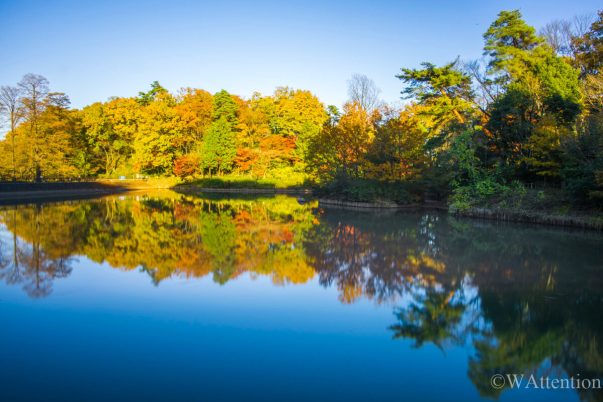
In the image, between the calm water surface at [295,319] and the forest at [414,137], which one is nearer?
the calm water surface at [295,319]

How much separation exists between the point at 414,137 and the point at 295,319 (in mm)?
16354

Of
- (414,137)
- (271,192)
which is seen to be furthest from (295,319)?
(271,192)

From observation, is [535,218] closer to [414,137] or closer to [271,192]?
[414,137]

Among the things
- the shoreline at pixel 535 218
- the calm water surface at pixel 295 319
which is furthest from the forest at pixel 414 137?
the calm water surface at pixel 295 319

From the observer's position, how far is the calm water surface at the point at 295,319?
361 centimetres

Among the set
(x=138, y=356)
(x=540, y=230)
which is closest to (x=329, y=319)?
(x=138, y=356)

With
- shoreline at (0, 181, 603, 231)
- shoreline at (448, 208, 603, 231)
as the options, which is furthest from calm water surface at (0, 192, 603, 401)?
shoreline at (0, 181, 603, 231)

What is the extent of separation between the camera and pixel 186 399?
3303 mm

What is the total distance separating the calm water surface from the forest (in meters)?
5.46

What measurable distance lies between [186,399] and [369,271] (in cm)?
460

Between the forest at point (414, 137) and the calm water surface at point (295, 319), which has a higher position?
the forest at point (414, 137)

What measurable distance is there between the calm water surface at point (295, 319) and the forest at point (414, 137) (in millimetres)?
5458

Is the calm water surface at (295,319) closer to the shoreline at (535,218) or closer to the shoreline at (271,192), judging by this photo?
the shoreline at (535,218)

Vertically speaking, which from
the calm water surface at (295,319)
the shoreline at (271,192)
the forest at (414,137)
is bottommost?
the calm water surface at (295,319)
